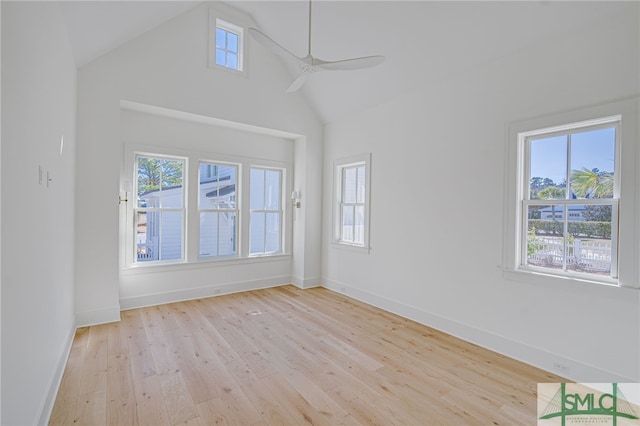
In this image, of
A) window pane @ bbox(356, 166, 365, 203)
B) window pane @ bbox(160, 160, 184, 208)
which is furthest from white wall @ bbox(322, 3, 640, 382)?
window pane @ bbox(160, 160, 184, 208)

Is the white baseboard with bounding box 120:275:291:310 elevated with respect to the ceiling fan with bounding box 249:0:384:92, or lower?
lower

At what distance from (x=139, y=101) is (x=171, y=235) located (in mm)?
1939

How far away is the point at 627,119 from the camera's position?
2455mm

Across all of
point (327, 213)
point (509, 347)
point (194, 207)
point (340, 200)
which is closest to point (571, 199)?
point (509, 347)

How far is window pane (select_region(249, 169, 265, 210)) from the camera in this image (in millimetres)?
5551

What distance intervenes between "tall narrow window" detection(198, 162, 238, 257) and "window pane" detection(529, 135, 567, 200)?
4214 mm

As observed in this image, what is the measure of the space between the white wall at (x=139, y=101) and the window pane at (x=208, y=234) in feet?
1.66

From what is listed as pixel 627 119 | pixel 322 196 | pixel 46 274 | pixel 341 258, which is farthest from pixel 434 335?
pixel 46 274

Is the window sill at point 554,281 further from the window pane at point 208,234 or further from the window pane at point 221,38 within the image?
the window pane at point 221,38

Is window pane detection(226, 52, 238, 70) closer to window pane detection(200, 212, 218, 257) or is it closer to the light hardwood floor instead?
window pane detection(200, 212, 218, 257)

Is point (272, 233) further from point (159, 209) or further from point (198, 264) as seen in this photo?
point (159, 209)

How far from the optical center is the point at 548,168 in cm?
300

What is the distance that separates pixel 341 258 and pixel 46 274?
3.94 m

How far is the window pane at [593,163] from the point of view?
2.63 m
